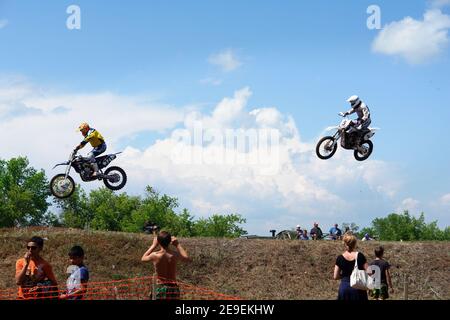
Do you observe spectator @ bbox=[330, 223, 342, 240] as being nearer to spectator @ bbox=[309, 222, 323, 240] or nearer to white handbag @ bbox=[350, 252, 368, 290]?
spectator @ bbox=[309, 222, 323, 240]

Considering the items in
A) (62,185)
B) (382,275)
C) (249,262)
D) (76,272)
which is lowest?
(249,262)

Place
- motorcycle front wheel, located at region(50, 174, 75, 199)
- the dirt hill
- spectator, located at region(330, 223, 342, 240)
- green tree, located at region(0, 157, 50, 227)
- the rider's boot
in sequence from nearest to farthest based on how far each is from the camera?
the rider's boot
motorcycle front wheel, located at region(50, 174, 75, 199)
the dirt hill
spectator, located at region(330, 223, 342, 240)
green tree, located at region(0, 157, 50, 227)

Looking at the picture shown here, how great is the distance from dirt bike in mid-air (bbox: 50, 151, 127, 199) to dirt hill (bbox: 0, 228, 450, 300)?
340cm

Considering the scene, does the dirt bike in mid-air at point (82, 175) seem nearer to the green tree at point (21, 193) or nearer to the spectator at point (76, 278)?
the spectator at point (76, 278)

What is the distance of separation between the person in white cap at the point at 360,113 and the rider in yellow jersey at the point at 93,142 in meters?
7.75


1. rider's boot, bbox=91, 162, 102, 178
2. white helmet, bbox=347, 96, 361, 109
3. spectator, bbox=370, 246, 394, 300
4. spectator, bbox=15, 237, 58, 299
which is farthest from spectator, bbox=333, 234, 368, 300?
rider's boot, bbox=91, 162, 102, 178

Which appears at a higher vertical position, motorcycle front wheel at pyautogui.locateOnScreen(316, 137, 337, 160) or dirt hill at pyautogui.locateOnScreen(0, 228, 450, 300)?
motorcycle front wheel at pyautogui.locateOnScreen(316, 137, 337, 160)

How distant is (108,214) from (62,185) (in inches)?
2854

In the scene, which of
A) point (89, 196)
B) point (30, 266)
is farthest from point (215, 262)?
point (89, 196)

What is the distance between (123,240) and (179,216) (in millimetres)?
66383

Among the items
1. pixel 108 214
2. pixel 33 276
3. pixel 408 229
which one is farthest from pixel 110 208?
pixel 33 276

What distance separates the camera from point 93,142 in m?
19.3

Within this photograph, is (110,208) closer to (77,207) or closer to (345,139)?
(77,207)

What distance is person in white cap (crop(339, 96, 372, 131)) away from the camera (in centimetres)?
1931
